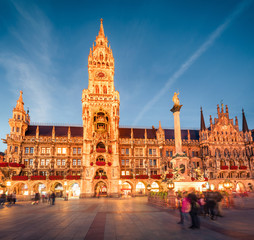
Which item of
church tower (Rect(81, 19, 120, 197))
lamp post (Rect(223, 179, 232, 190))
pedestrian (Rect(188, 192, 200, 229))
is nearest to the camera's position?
pedestrian (Rect(188, 192, 200, 229))

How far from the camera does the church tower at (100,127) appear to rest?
55459 mm

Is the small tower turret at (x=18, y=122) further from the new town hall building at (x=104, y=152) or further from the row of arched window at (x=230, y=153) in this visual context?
the row of arched window at (x=230, y=153)

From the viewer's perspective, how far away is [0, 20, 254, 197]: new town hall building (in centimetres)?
5591

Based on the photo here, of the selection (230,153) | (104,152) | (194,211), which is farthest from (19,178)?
(230,153)

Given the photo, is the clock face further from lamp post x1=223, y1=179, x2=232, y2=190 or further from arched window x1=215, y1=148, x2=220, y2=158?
lamp post x1=223, y1=179, x2=232, y2=190

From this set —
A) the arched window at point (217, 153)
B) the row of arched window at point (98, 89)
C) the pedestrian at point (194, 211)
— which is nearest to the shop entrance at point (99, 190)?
the row of arched window at point (98, 89)

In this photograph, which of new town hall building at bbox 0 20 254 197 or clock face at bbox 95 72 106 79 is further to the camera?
clock face at bbox 95 72 106 79

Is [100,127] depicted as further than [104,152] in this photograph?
Yes

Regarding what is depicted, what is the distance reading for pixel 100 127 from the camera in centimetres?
5947

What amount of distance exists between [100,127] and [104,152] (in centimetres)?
735

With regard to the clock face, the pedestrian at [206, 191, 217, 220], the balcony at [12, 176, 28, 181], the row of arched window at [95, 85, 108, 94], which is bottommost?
the pedestrian at [206, 191, 217, 220]

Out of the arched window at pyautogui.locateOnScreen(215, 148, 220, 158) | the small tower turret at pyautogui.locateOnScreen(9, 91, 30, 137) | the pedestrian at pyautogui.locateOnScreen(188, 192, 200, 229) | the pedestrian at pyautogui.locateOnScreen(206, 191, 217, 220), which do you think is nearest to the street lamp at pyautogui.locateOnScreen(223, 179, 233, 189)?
the pedestrian at pyautogui.locateOnScreen(206, 191, 217, 220)

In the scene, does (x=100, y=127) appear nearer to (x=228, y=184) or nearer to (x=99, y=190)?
(x=99, y=190)

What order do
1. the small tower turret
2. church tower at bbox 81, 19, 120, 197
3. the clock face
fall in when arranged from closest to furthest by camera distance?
1. church tower at bbox 81, 19, 120, 197
2. the small tower turret
3. the clock face
